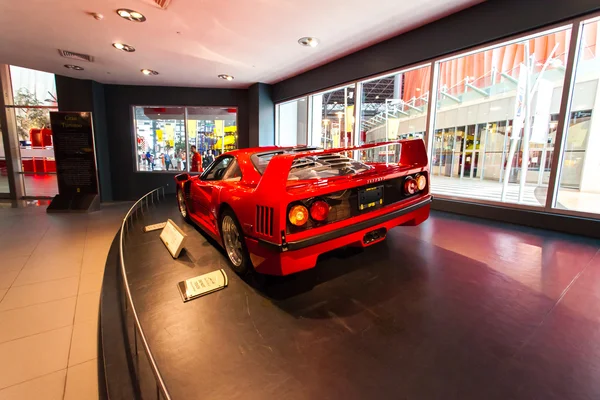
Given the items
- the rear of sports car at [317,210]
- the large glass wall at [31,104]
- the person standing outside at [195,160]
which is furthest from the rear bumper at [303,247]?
the large glass wall at [31,104]

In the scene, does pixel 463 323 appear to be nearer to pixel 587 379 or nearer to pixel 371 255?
pixel 587 379

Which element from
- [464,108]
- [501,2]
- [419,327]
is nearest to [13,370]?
[419,327]

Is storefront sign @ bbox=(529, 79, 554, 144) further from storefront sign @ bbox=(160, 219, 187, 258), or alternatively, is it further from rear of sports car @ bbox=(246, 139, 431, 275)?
storefront sign @ bbox=(160, 219, 187, 258)

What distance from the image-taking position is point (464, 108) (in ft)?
27.0

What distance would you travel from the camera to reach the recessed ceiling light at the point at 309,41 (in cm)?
450

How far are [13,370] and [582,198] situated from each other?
7488 millimetres

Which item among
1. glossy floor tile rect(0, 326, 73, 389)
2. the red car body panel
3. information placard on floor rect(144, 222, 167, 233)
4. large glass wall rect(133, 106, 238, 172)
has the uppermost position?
large glass wall rect(133, 106, 238, 172)

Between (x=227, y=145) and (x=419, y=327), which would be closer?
(x=419, y=327)

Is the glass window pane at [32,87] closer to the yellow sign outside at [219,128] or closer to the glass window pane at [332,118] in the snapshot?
the yellow sign outside at [219,128]

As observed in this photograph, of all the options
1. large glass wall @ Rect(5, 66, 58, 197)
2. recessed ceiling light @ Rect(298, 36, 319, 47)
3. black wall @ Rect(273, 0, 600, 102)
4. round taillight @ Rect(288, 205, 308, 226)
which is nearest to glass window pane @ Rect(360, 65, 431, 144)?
black wall @ Rect(273, 0, 600, 102)

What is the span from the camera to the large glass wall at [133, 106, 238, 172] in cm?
816

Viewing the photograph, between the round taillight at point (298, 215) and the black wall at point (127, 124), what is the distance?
6.93 metres

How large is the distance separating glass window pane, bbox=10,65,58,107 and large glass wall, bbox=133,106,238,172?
2.37 m

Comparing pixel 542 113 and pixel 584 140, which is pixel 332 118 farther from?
pixel 584 140
